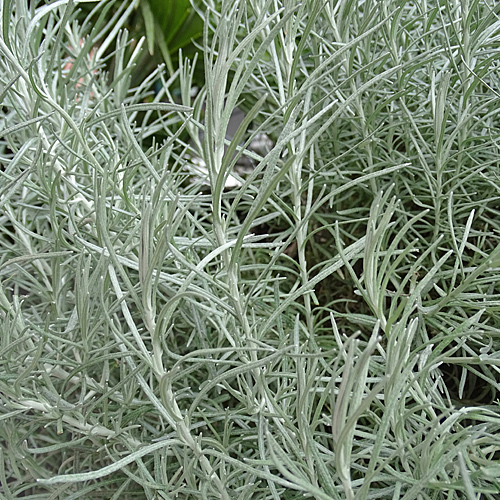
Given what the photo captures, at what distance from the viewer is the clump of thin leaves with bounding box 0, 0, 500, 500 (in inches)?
9.1

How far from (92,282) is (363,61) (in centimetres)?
27

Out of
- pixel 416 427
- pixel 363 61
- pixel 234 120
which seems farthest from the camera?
pixel 234 120

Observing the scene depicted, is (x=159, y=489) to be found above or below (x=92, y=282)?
below

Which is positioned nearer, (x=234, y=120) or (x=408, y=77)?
(x=408, y=77)

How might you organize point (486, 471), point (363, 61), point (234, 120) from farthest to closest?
point (234, 120) → point (363, 61) → point (486, 471)

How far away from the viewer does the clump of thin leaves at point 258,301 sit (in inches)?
9.1

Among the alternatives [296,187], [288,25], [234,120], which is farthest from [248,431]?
[234,120]

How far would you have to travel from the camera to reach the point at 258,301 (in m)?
0.35

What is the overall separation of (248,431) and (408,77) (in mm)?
278

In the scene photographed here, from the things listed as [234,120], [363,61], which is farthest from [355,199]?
[234,120]

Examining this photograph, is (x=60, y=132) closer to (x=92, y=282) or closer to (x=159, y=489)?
(x=92, y=282)

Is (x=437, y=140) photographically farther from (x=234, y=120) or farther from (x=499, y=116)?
(x=234, y=120)

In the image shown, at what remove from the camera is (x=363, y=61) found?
15.6 inches

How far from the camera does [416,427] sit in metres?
0.29
